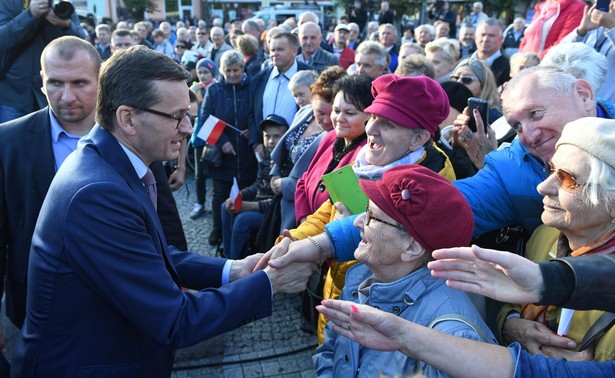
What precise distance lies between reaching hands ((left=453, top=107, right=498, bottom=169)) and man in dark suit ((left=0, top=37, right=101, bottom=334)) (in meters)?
2.35

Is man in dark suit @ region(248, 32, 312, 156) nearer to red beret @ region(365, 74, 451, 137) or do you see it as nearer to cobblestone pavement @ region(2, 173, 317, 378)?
cobblestone pavement @ region(2, 173, 317, 378)

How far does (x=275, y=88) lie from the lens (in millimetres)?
6145

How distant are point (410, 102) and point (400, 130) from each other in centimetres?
16

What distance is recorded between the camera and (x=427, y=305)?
1887mm

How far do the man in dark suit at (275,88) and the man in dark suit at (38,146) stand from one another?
2882mm

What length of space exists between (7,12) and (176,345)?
4.61 metres

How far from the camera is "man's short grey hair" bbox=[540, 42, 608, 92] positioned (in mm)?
2955

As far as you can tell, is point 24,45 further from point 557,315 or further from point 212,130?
point 557,315

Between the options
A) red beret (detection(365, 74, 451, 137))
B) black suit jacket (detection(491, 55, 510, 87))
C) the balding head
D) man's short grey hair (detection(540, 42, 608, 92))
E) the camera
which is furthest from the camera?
the balding head

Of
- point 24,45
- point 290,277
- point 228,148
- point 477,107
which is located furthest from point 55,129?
point 228,148

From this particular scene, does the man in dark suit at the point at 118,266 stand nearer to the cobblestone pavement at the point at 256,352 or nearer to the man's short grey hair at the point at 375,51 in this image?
the cobblestone pavement at the point at 256,352

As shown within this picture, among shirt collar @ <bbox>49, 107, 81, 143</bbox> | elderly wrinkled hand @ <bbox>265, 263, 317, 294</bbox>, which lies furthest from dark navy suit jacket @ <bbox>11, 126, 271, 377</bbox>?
shirt collar @ <bbox>49, 107, 81, 143</bbox>

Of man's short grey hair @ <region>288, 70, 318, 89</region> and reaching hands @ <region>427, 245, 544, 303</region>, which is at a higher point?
reaching hands @ <region>427, 245, 544, 303</region>

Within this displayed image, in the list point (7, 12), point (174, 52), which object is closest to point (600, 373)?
point (7, 12)
